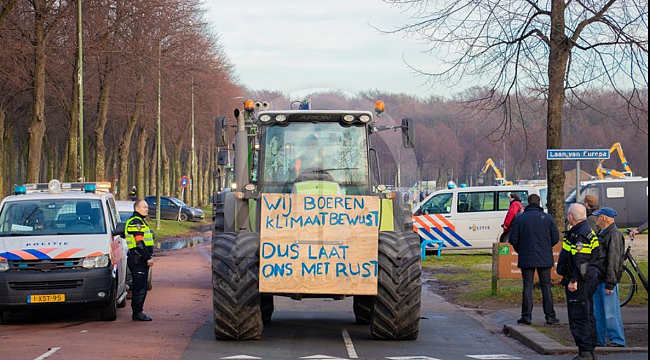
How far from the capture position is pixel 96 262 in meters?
14.2

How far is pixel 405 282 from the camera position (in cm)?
1138

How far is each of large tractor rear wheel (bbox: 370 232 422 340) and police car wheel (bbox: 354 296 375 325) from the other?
74.7 inches

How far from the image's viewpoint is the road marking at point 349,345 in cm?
1086

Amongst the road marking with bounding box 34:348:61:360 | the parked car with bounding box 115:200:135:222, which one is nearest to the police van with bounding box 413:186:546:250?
the parked car with bounding box 115:200:135:222

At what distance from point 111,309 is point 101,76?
2772cm

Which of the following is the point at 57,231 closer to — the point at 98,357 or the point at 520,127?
the point at 98,357

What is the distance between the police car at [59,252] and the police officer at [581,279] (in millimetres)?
7056

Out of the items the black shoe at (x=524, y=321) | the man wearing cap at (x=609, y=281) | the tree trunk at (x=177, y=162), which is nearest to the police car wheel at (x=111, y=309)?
the black shoe at (x=524, y=321)

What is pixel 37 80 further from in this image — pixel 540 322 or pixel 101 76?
pixel 540 322

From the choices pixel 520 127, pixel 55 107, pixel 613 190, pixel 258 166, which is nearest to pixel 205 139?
pixel 55 107

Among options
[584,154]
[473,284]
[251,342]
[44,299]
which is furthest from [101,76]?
[251,342]

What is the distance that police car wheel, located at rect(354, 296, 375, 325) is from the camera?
13602 millimetres

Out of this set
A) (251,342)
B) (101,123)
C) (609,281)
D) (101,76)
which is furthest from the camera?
(101,76)

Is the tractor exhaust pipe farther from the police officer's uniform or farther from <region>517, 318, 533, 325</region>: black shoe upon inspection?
the police officer's uniform
